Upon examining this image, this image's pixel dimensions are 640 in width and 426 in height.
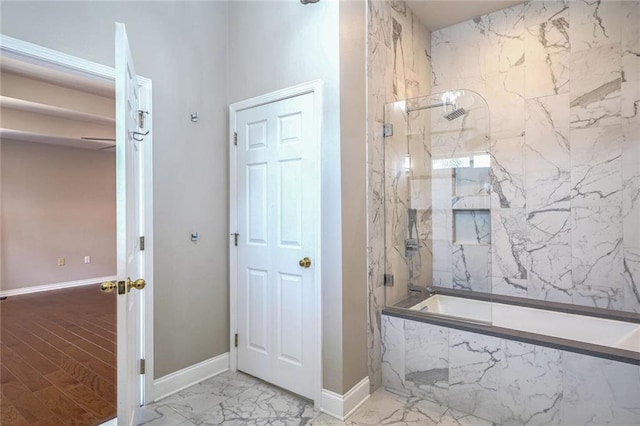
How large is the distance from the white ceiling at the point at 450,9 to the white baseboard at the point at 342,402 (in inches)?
128

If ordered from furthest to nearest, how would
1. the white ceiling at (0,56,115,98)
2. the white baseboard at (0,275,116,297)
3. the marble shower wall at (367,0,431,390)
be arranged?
1. the white baseboard at (0,275,116,297)
2. the white ceiling at (0,56,115,98)
3. the marble shower wall at (367,0,431,390)

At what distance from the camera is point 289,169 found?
246cm

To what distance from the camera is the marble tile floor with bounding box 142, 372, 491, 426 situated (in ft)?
6.91

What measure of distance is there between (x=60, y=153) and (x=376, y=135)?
263 inches

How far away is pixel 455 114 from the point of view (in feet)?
9.17

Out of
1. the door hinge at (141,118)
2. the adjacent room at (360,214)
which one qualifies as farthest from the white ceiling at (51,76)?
the door hinge at (141,118)

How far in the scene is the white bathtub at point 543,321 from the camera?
2.36m

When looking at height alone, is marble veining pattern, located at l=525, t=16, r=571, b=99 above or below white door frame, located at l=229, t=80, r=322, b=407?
above

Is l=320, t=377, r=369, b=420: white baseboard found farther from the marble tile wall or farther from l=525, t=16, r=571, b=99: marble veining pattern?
l=525, t=16, r=571, b=99: marble veining pattern

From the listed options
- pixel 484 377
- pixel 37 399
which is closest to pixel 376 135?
pixel 484 377

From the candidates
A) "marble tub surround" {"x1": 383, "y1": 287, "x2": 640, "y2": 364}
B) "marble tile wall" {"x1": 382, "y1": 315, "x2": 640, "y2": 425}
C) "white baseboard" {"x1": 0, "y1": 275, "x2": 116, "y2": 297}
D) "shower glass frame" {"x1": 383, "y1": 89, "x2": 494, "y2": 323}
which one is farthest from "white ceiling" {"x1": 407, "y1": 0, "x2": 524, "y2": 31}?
"white baseboard" {"x1": 0, "y1": 275, "x2": 116, "y2": 297}

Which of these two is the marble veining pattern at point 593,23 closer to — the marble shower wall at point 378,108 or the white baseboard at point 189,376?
the marble shower wall at point 378,108

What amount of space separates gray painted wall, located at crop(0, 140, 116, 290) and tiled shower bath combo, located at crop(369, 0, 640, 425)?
6625 millimetres

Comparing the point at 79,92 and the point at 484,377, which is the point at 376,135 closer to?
the point at 484,377
